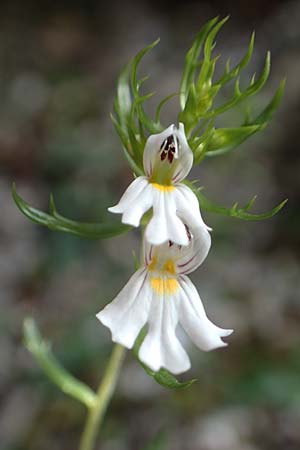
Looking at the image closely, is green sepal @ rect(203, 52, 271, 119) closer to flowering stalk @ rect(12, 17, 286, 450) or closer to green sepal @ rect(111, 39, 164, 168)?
→ flowering stalk @ rect(12, 17, 286, 450)

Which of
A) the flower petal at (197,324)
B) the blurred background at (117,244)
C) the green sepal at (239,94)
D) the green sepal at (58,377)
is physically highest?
the green sepal at (239,94)

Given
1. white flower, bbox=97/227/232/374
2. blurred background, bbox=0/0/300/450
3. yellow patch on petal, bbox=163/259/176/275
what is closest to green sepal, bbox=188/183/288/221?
white flower, bbox=97/227/232/374

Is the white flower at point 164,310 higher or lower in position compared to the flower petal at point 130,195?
lower

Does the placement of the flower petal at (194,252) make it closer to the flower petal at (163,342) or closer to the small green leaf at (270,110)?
the flower petal at (163,342)

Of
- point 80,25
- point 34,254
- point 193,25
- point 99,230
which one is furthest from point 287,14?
point 99,230

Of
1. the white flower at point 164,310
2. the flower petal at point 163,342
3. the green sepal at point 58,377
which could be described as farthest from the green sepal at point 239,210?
the green sepal at point 58,377

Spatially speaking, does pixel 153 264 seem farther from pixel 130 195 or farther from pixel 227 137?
pixel 227 137
